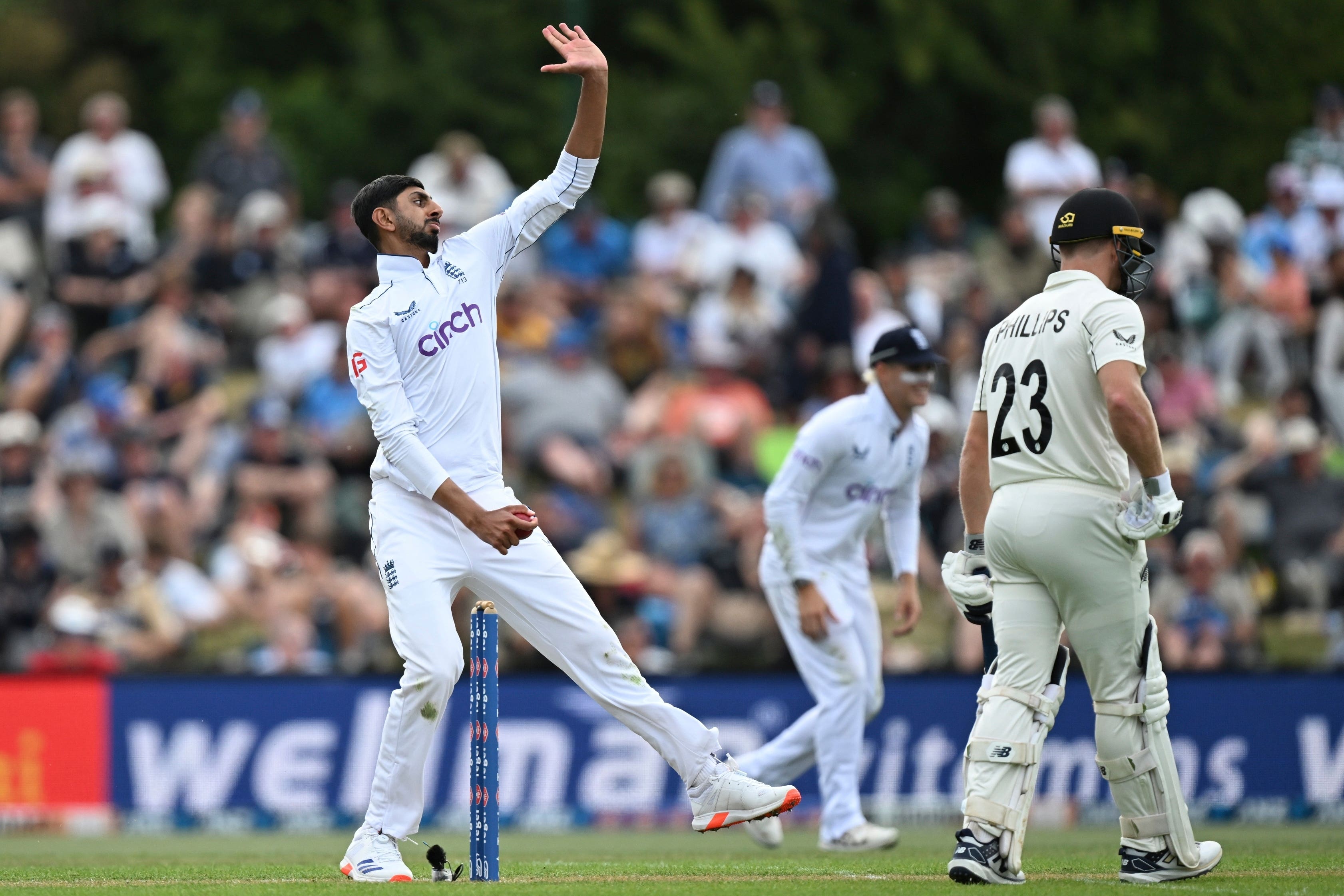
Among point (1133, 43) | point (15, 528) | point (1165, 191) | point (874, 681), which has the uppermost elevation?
point (1133, 43)

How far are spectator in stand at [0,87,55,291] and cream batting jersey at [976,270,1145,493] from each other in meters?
14.6

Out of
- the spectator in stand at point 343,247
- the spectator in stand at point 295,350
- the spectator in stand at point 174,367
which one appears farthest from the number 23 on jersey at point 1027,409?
the spectator in stand at point 343,247

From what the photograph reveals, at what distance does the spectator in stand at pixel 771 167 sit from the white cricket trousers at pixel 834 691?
10.1 metres

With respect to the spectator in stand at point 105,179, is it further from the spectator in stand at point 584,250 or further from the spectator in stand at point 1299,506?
the spectator in stand at point 1299,506

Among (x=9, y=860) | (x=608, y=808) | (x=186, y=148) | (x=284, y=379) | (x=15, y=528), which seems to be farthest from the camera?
(x=186, y=148)

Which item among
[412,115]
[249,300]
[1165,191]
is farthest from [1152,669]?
[412,115]

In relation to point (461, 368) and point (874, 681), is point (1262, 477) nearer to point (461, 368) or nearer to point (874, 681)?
point (874, 681)

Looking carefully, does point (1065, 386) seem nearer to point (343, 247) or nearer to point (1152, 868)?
point (1152, 868)

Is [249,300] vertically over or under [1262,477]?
over

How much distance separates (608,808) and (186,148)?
23299 mm

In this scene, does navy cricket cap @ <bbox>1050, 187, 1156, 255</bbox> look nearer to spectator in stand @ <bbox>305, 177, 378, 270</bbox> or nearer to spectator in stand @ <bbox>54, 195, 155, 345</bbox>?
spectator in stand @ <bbox>305, 177, 378, 270</bbox>

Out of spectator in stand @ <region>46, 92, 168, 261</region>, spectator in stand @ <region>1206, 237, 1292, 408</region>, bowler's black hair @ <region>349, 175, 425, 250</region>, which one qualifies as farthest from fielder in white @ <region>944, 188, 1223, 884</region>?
spectator in stand @ <region>46, 92, 168, 261</region>

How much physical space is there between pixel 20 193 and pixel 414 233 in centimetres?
1349

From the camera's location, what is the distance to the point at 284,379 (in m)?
18.7
